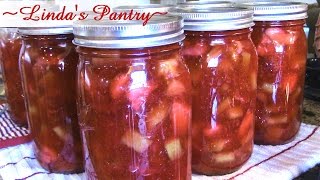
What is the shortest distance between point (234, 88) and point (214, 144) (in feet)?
0.30

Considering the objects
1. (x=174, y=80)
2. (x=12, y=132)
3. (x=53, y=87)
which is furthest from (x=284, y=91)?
(x=12, y=132)

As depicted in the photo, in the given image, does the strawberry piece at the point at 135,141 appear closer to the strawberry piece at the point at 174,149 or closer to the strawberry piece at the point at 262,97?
the strawberry piece at the point at 174,149

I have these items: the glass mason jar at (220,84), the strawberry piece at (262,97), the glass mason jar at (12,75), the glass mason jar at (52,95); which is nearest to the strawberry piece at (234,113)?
the glass mason jar at (220,84)

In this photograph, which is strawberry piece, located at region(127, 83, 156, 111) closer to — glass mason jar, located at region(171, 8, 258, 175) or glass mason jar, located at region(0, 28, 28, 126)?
glass mason jar, located at region(171, 8, 258, 175)

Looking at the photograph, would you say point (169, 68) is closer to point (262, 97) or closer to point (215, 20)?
point (215, 20)

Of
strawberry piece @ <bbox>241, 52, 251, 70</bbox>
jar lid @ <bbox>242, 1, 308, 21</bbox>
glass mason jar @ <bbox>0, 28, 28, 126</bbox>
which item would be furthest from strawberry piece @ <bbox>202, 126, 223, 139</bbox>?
glass mason jar @ <bbox>0, 28, 28, 126</bbox>

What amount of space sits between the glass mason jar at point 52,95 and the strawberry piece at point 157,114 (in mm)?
159

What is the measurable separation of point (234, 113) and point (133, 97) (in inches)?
7.5

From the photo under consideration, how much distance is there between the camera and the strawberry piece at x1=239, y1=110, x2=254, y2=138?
1.91 ft

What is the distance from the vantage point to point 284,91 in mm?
657

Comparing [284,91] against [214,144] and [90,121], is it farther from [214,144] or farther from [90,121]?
[90,121]

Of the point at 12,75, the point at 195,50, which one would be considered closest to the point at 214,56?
the point at 195,50

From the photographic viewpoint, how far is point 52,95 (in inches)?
22.9

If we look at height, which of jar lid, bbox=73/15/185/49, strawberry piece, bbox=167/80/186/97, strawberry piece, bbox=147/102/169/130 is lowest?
strawberry piece, bbox=147/102/169/130
